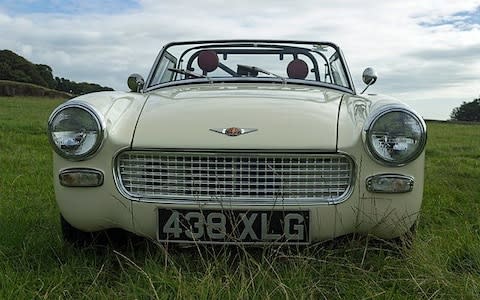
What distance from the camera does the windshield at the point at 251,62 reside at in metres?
4.10

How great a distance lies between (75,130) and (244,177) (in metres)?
0.83

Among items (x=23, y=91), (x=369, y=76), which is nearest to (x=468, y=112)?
(x=23, y=91)

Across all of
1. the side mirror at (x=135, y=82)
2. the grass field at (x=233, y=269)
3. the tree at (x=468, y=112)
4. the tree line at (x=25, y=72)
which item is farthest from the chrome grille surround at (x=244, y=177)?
the tree line at (x=25, y=72)

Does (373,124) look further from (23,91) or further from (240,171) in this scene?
(23,91)

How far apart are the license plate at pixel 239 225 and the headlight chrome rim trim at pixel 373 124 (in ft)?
1.34

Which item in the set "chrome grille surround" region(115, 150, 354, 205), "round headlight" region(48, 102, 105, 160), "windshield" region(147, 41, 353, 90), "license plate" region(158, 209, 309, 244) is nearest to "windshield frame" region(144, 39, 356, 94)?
"windshield" region(147, 41, 353, 90)

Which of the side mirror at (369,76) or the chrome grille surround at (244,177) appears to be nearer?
the chrome grille surround at (244,177)

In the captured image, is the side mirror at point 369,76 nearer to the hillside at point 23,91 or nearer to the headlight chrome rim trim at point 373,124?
the headlight chrome rim trim at point 373,124

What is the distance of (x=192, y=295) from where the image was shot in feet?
7.12

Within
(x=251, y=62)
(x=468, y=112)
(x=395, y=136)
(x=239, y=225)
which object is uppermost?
(x=251, y=62)

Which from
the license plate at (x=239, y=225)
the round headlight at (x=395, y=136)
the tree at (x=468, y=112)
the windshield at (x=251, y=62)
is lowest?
the tree at (x=468, y=112)

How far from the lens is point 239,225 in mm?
2561

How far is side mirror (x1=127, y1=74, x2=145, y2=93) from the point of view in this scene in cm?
421

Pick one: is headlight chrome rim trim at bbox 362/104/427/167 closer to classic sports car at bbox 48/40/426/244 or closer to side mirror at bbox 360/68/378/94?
classic sports car at bbox 48/40/426/244
